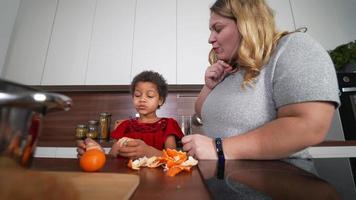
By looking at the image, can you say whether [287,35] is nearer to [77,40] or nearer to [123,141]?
[123,141]

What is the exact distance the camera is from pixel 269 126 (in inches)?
20.0

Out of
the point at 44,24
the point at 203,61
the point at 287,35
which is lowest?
the point at 287,35

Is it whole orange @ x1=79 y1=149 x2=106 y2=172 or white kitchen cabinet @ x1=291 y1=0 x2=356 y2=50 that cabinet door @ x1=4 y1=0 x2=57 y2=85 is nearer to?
whole orange @ x1=79 y1=149 x2=106 y2=172

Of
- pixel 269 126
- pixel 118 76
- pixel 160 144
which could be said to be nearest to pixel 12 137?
pixel 269 126

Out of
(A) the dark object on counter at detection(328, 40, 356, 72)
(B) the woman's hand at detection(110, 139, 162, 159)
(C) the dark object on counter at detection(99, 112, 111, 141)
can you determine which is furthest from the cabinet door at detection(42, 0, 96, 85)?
(A) the dark object on counter at detection(328, 40, 356, 72)

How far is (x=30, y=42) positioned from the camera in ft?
6.21

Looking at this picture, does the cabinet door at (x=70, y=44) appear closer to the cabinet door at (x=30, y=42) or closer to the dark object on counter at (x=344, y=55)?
the cabinet door at (x=30, y=42)

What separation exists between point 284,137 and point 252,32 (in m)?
0.31

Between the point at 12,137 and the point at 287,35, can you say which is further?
the point at 287,35

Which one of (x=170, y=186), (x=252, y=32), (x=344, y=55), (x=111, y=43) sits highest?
(x=111, y=43)

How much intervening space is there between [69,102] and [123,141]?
50cm

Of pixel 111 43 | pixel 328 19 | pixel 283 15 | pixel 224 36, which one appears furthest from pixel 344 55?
pixel 111 43

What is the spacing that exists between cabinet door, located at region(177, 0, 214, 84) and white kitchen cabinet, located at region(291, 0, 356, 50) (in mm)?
769

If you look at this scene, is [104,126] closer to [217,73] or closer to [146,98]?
[146,98]
